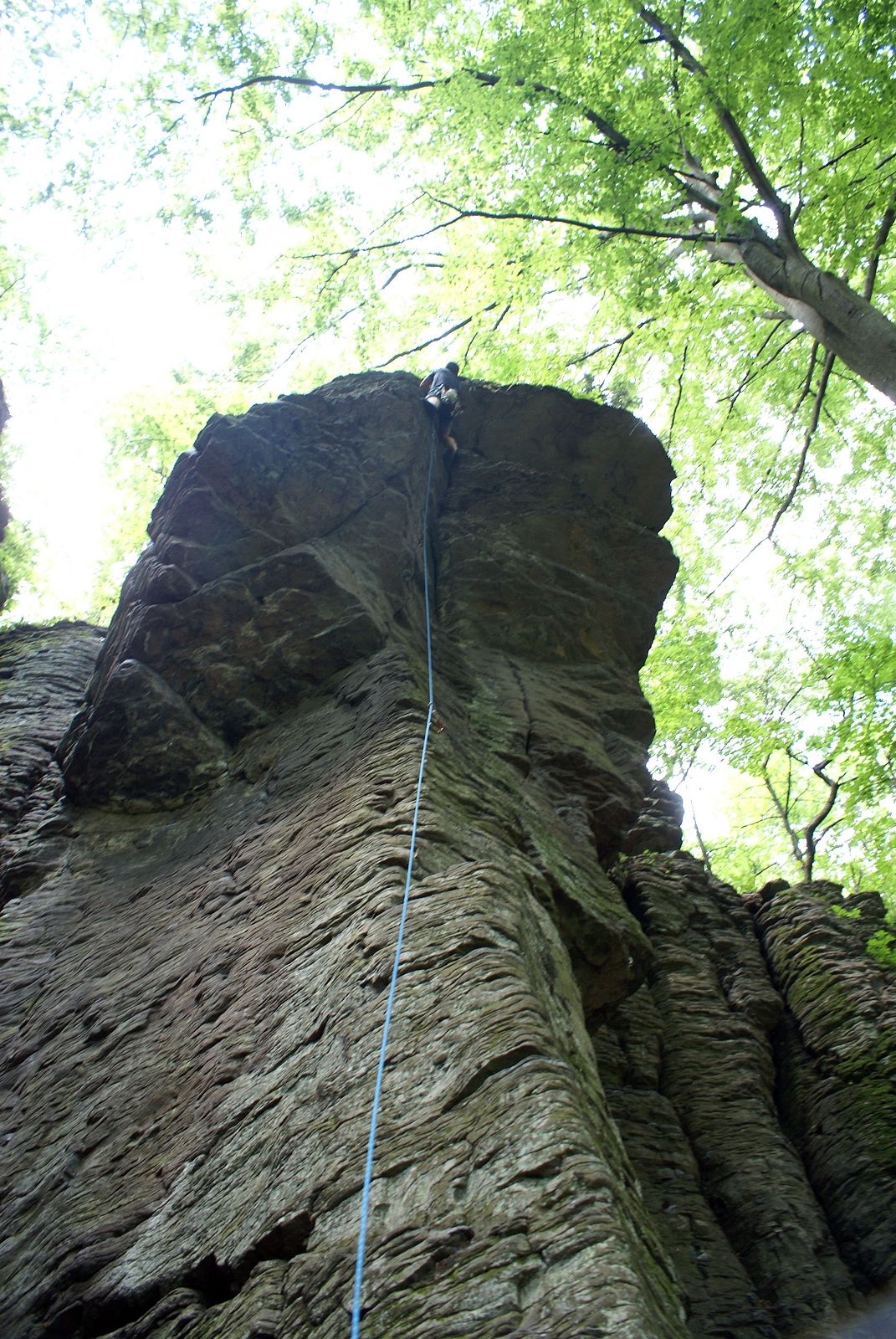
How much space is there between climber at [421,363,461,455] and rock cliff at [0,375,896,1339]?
0.34 m

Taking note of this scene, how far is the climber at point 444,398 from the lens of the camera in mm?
10516

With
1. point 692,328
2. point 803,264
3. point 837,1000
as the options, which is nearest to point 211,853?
point 837,1000

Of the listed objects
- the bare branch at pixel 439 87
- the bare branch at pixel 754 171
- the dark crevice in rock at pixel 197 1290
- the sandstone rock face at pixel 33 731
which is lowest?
the dark crevice in rock at pixel 197 1290

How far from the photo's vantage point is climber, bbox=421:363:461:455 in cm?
1052

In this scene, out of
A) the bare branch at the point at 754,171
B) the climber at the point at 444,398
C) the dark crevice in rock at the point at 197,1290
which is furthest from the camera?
the climber at the point at 444,398

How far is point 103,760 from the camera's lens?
26.6ft

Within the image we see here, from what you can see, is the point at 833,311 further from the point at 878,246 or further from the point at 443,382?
the point at 443,382

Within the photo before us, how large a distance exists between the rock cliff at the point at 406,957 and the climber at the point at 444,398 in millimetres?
342

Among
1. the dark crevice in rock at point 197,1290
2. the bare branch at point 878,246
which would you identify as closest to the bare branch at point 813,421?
the bare branch at point 878,246

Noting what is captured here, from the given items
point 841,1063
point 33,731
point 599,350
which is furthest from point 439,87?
point 841,1063

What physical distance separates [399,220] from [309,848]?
1188 centimetres

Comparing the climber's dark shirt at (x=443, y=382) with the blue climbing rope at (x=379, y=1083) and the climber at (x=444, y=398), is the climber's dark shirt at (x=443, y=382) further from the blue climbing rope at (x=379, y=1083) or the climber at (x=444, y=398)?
the blue climbing rope at (x=379, y=1083)

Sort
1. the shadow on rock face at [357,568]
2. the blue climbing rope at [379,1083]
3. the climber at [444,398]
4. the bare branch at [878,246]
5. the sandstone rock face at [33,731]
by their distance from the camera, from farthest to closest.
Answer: the climber at [444,398] → the bare branch at [878,246] → the shadow on rock face at [357,568] → the sandstone rock face at [33,731] → the blue climbing rope at [379,1083]

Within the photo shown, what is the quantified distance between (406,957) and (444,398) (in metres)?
7.68
